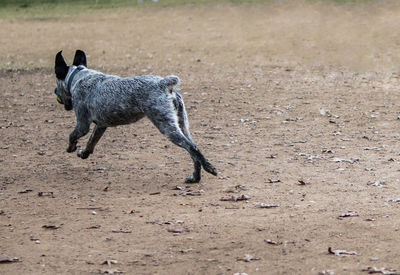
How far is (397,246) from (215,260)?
1.39 meters

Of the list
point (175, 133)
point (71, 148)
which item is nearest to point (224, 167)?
point (175, 133)

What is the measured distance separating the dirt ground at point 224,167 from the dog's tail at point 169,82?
3.46 feet

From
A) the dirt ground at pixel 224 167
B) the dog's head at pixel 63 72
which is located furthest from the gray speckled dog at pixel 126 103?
the dirt ground at pixel 224 167

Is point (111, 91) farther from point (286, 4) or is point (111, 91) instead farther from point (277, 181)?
point (286, 4)

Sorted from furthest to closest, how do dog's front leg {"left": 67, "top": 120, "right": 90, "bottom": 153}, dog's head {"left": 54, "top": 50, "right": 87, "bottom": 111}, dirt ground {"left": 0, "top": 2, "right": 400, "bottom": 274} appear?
1. dog's head {"left": 54, "top": 50, "right": 87, "bottom": 111}
2. dog's front leg {"left": 67, "top": 120, "right": 90, "bottom": 153}
3. dirt ground {"left": 0, "top": 2, "right": 400, "bottom": 274}

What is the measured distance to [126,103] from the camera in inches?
286

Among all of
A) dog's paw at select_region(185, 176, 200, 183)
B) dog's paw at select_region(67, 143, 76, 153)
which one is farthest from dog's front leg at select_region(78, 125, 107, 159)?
dog's paw at select_region(185, 176, 200, 183)

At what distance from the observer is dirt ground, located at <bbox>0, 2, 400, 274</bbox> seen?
5.20m

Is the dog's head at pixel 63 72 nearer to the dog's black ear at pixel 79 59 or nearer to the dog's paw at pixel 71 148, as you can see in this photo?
the dog's black ear at pixel 79 59

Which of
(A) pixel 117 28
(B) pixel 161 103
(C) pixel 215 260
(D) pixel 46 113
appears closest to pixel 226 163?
(B) pixel 161 103

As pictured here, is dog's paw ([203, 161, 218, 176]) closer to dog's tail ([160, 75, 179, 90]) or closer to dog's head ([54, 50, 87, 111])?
dog's tail ([160, 75, 179, 90])

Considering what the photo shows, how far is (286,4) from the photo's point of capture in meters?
20.0

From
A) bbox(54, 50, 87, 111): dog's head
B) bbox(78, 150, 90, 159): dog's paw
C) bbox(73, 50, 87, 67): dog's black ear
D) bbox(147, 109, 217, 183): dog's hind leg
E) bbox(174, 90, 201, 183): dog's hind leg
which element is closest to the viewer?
bbox(147, 109, 217, 183): dog's hind leg

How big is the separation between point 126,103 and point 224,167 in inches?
55.3
